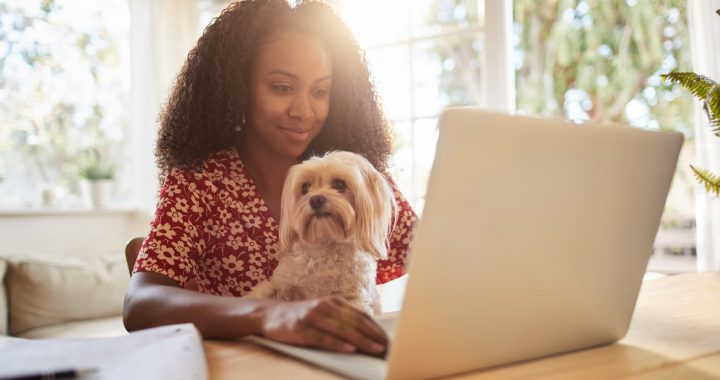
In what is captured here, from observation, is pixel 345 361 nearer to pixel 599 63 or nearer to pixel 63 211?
pixel 63 211

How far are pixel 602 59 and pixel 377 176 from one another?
254 inches

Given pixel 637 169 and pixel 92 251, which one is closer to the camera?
pixel 637 169

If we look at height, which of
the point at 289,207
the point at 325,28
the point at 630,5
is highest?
the point at 630,5

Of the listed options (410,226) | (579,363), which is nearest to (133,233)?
(410,226)

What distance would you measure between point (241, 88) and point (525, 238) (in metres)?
0.95

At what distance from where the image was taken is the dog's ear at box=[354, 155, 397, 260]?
51.5 inches

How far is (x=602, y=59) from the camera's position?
7117mm

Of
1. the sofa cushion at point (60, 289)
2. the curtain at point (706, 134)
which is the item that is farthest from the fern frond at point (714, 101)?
the sofa cushion at point (60, 289)

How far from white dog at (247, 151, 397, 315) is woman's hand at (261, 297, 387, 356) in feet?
1.57

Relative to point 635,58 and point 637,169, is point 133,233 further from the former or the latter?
point 635,58

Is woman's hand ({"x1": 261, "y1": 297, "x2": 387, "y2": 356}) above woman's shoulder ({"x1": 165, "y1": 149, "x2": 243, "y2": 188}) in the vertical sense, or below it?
below

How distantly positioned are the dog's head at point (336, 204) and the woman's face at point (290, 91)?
89mm

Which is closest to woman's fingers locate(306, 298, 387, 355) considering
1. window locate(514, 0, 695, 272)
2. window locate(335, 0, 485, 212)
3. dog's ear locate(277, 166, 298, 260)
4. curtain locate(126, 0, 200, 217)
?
dog's ear locate(277, 166, 298, 260)

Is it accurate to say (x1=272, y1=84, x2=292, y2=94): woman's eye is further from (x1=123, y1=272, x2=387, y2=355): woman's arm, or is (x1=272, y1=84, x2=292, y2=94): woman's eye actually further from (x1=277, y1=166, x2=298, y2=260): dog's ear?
(x1=123, y1=272, x2=387, y2=355): woman's arm
